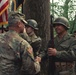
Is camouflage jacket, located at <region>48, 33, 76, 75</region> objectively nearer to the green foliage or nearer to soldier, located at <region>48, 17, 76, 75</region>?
soldier, located at <region>48, 17, 76, 75</region>

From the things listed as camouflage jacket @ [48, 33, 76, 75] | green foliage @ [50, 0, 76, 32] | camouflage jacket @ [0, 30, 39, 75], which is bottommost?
green foliage @ [50, 0, 76, 32]

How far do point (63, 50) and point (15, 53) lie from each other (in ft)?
6.15

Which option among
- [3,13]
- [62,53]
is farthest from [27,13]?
[62,53]

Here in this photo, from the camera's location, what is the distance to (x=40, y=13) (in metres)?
9.49

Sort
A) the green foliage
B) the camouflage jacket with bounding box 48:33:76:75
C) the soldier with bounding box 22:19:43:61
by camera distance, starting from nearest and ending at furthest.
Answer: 1. the camouflage jacket with bounding box 48:33:76:75
2. the soldier with bounding box 22:19:43:61
3. the green foliage

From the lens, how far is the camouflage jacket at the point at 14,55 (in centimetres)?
530

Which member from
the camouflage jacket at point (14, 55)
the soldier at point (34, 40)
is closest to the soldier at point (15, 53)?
the camouflage jacket at point (14, 55)

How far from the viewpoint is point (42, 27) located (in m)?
9.55

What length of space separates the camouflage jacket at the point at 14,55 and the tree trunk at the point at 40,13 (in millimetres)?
4052

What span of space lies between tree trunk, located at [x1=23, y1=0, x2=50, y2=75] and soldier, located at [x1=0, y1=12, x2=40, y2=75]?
399cm

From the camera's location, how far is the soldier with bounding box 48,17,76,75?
6875 mm

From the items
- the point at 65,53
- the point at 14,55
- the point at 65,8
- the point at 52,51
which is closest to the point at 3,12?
the point at 52,51

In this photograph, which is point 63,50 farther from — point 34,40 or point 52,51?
point 34,40

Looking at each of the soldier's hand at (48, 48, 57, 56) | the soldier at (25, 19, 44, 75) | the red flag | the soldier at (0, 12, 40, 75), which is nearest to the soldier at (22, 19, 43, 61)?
the soldier at (25, 19, 44, 75)
